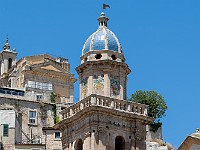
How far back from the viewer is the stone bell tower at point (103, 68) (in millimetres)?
53062

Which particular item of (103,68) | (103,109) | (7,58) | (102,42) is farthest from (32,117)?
(103,109)

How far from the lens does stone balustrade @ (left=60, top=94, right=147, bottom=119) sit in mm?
50719

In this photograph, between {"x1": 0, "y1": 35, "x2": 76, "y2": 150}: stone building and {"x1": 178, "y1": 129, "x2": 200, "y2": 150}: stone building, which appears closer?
{"x1": 178, "y1": 129, "x2": 200, "y2": 150}: stone building

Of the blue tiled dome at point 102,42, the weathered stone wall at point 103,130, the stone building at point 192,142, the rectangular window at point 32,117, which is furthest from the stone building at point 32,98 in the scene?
the stone building at point 192,142

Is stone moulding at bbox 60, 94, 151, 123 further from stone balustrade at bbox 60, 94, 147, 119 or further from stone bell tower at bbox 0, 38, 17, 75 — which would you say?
stone bell tower at bbox 0, 38, 17, 75

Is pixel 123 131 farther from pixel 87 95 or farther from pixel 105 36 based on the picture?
pixel 105 36

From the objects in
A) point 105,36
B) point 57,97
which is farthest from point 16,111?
point 105,36

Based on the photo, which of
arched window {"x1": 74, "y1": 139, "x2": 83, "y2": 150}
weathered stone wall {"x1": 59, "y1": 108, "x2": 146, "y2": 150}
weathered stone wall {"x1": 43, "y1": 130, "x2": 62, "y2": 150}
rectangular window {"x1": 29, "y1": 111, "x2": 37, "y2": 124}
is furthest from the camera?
rectangular window {"x1": 29, "y1": 111, "x2": 37, "y2": 124}

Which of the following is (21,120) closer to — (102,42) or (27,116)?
(27,116)

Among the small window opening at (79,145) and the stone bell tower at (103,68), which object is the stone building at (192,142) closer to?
the small window opening at (79,145)

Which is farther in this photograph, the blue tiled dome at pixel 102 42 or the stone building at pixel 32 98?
the stone building at pixel 32 98

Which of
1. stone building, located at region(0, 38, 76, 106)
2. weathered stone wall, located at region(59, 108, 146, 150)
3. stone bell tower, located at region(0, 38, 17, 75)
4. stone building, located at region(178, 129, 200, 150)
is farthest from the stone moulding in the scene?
stone bell tower, located at region(0, 38, 17, 75)

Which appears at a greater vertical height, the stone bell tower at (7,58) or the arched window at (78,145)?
the stone bell tower at (7,58)

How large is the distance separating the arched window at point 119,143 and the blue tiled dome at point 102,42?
7.51 meters
